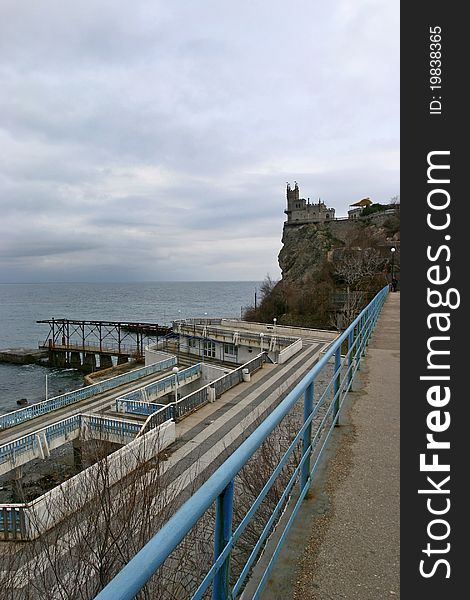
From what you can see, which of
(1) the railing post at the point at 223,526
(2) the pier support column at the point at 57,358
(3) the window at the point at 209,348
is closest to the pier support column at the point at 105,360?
(2) the pier support column at the point at 57,358

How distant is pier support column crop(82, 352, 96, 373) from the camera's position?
163 ft

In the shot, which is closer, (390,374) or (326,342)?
(390,374)

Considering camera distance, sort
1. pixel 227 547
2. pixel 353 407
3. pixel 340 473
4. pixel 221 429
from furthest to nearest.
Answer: pixel 221 429
pixel 353 407
pixel 340 473
pixel 227 547

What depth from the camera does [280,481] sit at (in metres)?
7.79

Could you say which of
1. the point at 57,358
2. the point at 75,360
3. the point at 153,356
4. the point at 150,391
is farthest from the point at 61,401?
the point at 57,358

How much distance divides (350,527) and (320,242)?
60.9 metres

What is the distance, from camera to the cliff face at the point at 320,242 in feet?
178

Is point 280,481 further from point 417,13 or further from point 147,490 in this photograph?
point 417,13

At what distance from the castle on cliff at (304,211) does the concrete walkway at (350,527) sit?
6851 centimetres

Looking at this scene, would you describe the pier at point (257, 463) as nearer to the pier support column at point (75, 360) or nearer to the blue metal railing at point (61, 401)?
the blue metal railing at point (61, 401)

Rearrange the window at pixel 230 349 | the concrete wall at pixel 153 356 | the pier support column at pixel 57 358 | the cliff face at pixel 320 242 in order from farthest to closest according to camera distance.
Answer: the cliff face at pixel 320 242
the pier support column at pixel 57 358
the concrete wall at pixel 153 356
the window at pixel 230 349

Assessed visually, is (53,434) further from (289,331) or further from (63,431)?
(289,331)

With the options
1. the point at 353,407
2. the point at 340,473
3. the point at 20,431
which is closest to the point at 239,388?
the point at 20,431

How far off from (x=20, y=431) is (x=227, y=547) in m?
20.9
